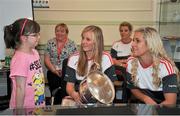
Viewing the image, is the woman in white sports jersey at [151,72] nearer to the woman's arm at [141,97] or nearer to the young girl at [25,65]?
the woman's arm at [141,97]

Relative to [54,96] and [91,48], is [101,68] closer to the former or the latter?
[91,48]

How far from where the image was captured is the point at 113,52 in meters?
4.76

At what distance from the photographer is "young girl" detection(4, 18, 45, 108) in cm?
234

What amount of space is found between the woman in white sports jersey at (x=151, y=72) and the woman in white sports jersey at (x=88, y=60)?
21 centimetres

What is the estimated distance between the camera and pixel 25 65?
2.37m

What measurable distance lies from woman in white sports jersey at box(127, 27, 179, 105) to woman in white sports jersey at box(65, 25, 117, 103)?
0.21 metres

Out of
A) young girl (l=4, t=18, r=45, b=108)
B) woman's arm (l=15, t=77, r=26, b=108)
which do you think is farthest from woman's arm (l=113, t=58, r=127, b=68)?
woman's arm (l=15, t=77, r=26, b=108)

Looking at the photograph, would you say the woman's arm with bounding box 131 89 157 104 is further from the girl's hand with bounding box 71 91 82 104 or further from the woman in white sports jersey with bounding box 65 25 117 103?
the girl's hand with bounding box 71 91 82 104

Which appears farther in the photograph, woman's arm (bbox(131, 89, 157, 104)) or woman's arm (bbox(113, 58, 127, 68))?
woman's arm (bbox(113, 58, 127, 68))

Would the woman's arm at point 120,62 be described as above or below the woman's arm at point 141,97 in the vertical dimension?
above

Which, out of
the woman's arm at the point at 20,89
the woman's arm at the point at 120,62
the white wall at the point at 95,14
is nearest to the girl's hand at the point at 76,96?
the woman's arm at the point at 20,89

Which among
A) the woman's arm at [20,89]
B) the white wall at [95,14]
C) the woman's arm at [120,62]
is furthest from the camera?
the white wall at [95,14]

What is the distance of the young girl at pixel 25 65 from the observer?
2.34 metres

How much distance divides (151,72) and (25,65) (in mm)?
976
